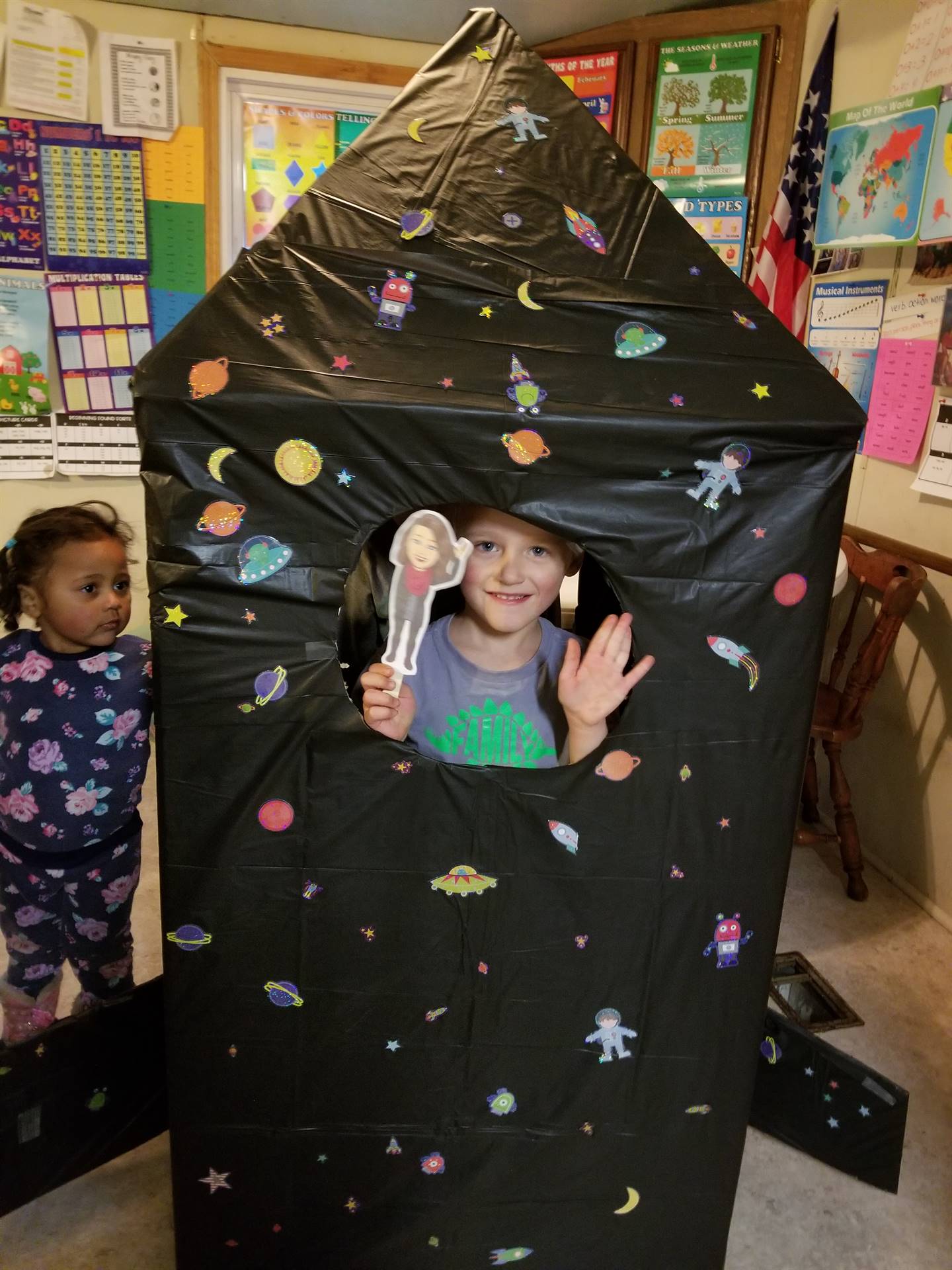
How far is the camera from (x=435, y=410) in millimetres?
927

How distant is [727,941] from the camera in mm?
1148

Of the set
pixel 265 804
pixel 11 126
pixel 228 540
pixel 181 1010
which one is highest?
pixel 11 126

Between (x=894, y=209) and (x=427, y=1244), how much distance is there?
91.2 inches

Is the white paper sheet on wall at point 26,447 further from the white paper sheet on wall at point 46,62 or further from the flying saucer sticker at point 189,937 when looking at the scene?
the flying saucer sticker at point 189,937

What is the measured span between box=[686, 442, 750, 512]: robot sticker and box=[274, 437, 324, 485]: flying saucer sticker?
383 millimetres

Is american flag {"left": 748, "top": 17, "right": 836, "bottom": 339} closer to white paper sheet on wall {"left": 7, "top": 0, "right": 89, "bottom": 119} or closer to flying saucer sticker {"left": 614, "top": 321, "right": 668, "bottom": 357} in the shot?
flying saucer sticker {"left": 614, "top": 321, "right": 668, "bottom": 357}

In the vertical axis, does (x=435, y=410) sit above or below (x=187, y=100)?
below

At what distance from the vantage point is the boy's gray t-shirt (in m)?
1.25

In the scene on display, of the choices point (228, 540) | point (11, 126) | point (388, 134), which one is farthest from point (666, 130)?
point (228, 540)

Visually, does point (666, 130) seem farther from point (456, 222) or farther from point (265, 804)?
point (265, 804)

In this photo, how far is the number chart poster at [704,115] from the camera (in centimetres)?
276

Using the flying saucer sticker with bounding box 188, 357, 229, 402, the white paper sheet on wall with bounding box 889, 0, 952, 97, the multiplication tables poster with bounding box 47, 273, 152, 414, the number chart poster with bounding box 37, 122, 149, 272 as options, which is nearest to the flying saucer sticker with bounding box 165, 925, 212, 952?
the flying saucer sticker with bounding box 188, 357, 229, 402

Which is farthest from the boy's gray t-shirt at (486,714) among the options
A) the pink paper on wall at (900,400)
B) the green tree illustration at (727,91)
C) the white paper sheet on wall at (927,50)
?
the green tree illustration at (727,91)

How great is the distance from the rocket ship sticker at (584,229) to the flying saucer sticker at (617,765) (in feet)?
1.83
